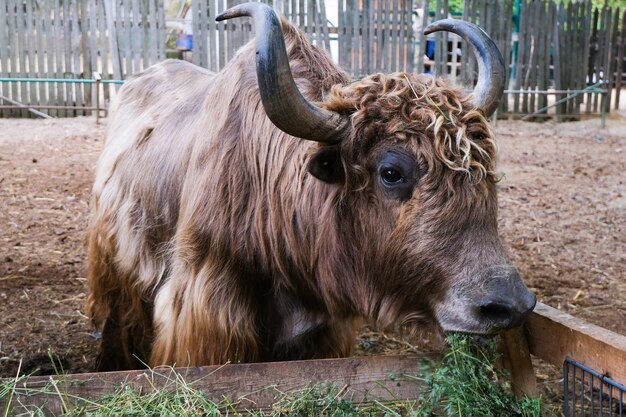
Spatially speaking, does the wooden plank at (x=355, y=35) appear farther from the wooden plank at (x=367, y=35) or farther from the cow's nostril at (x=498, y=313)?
the cow's nostril at (x=498, y=313)

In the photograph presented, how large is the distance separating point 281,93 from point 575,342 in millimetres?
1617

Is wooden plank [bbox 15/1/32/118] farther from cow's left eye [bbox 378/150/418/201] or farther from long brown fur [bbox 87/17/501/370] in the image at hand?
cow's left eye [bbox 378/150/418/201]

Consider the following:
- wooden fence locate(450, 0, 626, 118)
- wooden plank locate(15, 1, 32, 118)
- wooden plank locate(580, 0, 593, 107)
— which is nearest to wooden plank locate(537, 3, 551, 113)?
wooden fence locate(450, 0, 626, 118)

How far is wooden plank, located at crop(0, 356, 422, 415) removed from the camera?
3.26 meters

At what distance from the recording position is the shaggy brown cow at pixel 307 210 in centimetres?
343

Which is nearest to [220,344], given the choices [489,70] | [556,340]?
[556,340]

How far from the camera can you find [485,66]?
4121 mm

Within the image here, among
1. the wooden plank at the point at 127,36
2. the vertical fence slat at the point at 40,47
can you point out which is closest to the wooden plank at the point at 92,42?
the wooden plank at the point at 127,36

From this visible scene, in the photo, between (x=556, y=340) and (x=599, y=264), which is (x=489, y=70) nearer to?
(x=556, y=340)

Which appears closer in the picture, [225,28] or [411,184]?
[411,184]

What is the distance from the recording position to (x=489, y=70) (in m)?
4.10

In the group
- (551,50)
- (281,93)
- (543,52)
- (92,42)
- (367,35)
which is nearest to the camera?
(281,93)

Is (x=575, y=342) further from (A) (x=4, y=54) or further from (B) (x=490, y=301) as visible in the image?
(A) (x=4, y=54)

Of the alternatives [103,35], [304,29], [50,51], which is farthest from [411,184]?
[50,51]
